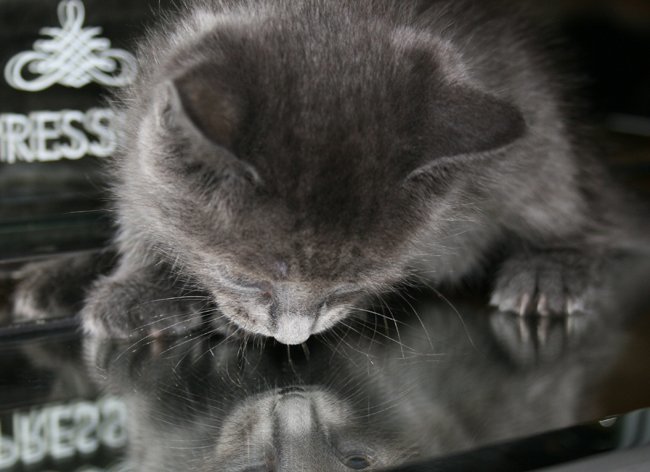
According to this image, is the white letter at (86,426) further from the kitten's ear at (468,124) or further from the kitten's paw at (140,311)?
the kitten's ear at (468,124)

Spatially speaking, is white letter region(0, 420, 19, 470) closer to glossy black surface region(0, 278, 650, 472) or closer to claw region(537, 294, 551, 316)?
glossy black surface region(0, 278, 650, 472)

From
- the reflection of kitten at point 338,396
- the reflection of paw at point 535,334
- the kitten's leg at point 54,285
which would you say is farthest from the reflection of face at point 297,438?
the kitten's leg at point 54,285

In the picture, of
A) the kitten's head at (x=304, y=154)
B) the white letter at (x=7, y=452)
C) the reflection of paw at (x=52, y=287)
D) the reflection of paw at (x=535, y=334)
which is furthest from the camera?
the reflection of paw at (x=52, y=287)

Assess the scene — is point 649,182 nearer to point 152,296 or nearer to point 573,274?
point 573,274

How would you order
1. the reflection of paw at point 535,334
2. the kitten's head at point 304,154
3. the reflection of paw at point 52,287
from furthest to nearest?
the reflection of paw at point 52,287, the reflection of paw at point 535,334, the kitten's head at point 304,154

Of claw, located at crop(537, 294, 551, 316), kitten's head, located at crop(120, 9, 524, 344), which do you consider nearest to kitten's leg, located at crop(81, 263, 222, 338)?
kitten's head, located at crop(120, 9, 524, 344)

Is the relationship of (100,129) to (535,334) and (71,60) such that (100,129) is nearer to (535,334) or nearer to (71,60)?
(71,60)

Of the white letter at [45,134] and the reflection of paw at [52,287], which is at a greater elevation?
the white letter at [45,134]
